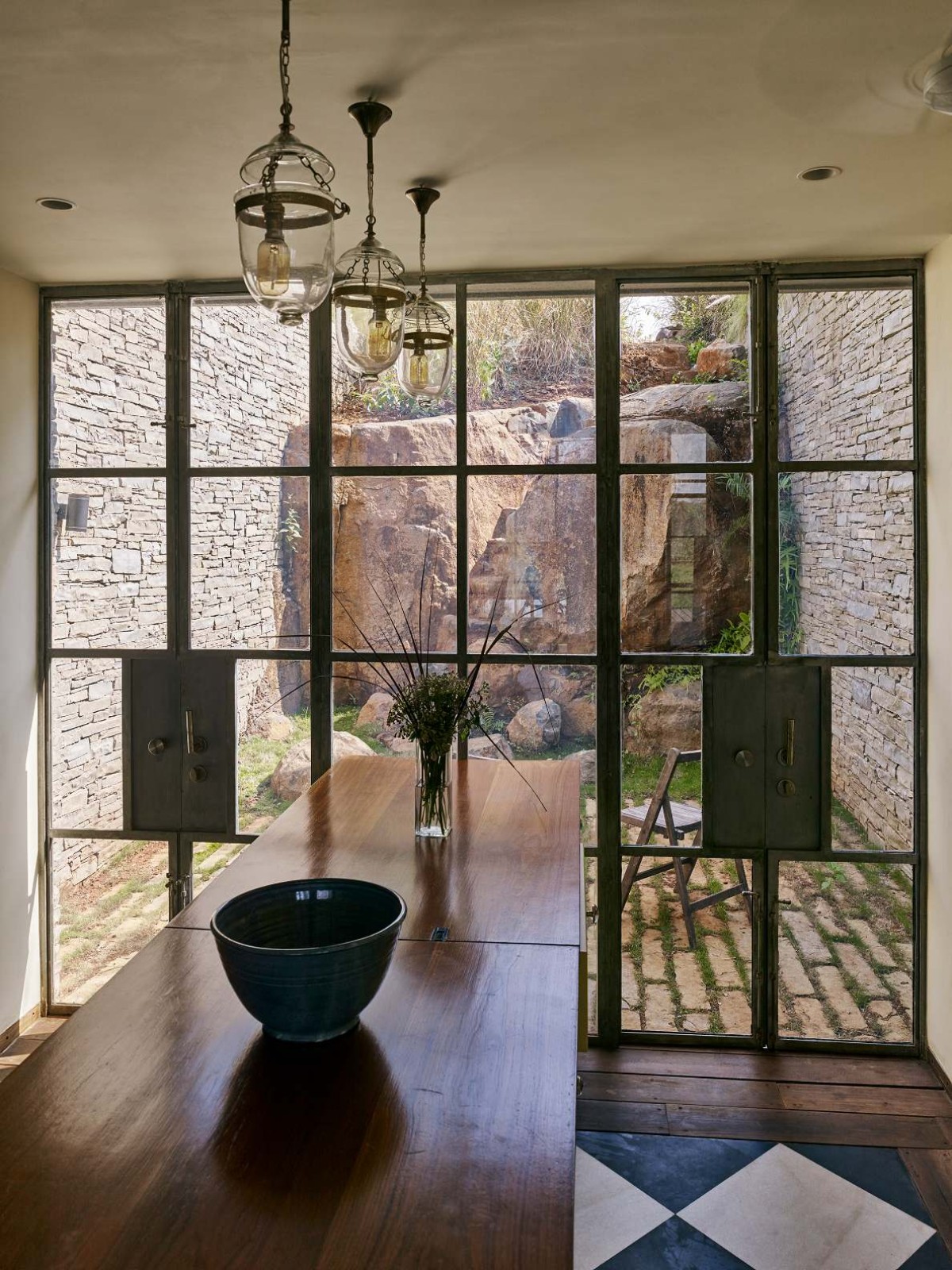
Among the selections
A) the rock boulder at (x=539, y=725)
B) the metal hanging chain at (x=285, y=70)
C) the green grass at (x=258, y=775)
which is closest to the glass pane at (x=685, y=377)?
the rock boulder at (x=539, y=725)

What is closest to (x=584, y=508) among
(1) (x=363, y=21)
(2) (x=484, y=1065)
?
(1) (x=363, y=21)

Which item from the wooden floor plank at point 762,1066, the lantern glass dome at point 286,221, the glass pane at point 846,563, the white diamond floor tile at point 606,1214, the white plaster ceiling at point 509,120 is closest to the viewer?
the lantern glass dome at point 286,221

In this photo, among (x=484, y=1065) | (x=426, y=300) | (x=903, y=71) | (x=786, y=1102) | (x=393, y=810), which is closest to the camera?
(x=484, y=1065)

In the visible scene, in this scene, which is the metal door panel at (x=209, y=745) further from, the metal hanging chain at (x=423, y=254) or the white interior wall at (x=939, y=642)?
the white interior wall at (x=939, y=642)

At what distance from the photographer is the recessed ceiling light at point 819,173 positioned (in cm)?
252

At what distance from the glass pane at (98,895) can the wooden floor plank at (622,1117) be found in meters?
1.70

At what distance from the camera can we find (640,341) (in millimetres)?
3432

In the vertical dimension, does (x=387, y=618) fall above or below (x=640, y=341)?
below

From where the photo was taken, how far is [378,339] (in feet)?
6.73

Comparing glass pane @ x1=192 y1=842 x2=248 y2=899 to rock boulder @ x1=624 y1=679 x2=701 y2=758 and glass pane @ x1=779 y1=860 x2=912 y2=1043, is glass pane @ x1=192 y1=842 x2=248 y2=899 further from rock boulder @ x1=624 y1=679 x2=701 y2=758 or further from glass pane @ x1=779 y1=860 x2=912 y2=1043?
glass pane @ x1=779 y1=860 x2=912 y2=1043

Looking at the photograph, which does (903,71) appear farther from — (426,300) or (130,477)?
(130,477)

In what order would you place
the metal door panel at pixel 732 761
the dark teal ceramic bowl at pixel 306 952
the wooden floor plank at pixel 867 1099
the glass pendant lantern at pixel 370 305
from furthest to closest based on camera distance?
the metal door panel at pixel 732 761
the wooden floor plank at pixel 867 1099
the glass pendant lantern at pixel 370 305
the dark teal ceramic bowl at pixel 306 952

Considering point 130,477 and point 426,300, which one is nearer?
point 426,300

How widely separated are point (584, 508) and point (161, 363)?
1.65 metres
